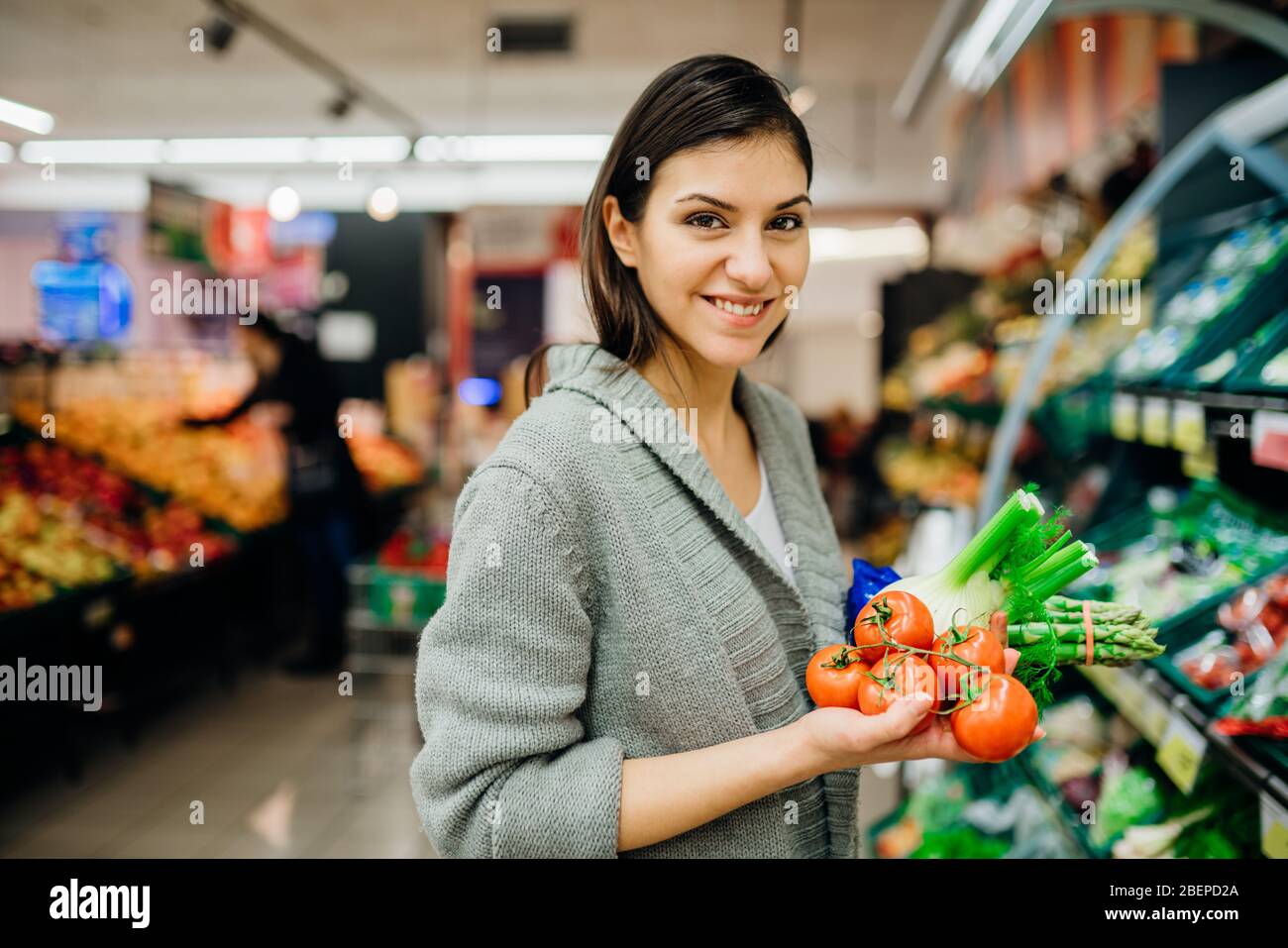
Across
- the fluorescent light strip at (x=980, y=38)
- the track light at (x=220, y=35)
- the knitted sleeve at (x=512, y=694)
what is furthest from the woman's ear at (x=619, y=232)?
the track light at (x=220, y=35)

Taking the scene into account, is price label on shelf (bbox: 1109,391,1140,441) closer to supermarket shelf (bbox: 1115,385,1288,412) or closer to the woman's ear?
supermarket shelf (bbox: 1115,385,1288,412)

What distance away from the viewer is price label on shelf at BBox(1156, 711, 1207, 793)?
5.30 ft

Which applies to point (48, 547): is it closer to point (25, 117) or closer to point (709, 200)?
point (709, 200)

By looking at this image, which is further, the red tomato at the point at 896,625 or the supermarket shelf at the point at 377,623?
the supermarket shelf at the point at 377,623

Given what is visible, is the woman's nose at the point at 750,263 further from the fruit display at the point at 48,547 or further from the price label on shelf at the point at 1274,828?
the fruit display at the point at 48,547

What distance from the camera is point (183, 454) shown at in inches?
221

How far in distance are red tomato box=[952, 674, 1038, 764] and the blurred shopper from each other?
5262 mm

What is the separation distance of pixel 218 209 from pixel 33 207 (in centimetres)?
824

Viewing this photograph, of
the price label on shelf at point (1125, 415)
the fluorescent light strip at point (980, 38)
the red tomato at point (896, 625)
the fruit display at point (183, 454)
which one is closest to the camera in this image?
the red tomato at point (896, 625)

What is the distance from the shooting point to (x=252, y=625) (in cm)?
603

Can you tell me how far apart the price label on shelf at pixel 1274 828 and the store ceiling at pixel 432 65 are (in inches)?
204

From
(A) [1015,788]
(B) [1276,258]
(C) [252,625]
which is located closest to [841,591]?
(B) [1276,258]

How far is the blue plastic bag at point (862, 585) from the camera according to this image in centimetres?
132
